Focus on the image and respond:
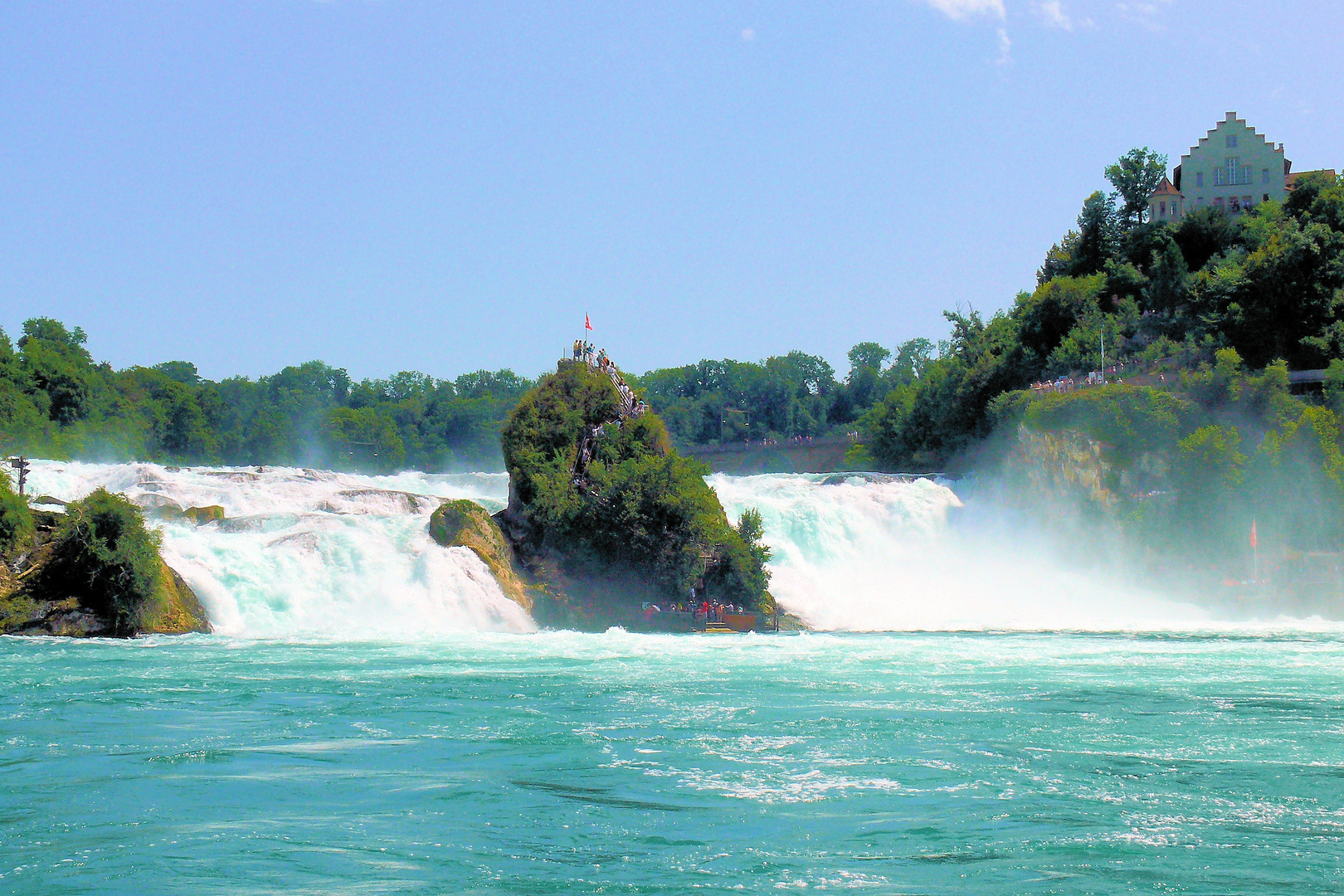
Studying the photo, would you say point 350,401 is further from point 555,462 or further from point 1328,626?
point 1328,626

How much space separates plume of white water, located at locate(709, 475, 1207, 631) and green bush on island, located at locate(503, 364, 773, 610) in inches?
99.4

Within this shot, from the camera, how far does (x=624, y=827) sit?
11.2m

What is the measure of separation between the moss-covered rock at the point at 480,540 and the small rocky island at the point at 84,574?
6.80m

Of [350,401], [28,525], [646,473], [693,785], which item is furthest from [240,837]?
[350,401]

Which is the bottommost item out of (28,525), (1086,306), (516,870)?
(516,870)

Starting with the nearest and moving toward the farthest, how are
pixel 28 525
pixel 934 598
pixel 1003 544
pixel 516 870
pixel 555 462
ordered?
pixel 516 870, pixel 28 525, pixel 555 462, pixel 934 598, pixel 1003 544

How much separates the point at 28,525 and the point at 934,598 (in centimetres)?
2461

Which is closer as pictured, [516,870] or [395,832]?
[516,870]

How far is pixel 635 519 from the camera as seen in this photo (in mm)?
32062

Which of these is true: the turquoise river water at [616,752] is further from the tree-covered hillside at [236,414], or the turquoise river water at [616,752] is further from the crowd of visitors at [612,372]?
the tree-covered hillside at [236,414]

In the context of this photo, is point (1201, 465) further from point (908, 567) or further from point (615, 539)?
point (615, 539)

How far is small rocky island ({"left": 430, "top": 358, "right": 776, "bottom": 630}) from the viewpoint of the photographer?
3131cm

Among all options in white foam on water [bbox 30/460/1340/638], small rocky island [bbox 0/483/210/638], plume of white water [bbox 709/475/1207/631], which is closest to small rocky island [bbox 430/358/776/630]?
white foam on water [bbox 30/460/1340/638]

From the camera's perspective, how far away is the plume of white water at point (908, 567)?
35.2 m
